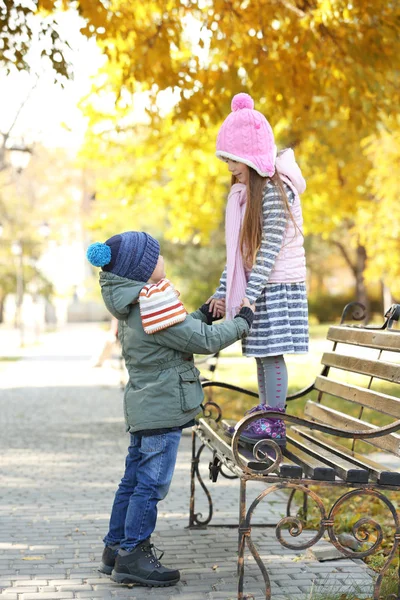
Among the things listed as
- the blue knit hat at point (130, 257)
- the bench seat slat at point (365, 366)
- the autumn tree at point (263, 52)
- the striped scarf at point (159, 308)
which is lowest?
the bench seat slat at point (365, 366)

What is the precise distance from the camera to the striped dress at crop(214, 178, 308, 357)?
15.4 ft

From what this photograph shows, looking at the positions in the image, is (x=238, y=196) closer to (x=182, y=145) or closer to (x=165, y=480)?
(x=165, y=480)

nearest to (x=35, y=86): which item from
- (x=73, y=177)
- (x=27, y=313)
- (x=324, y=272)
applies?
(x=324, y=272)

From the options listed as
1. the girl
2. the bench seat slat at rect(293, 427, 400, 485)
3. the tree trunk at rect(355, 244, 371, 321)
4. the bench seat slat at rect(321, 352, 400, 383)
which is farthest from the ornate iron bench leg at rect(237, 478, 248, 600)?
the tree trunk at rect(355, 244, 371, 321)

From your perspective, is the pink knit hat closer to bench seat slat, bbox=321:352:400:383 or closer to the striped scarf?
the striped scarf

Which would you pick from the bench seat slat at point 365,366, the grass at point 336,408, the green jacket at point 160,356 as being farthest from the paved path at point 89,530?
the bench seat slat at point 365,366

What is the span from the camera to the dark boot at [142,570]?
4.49m

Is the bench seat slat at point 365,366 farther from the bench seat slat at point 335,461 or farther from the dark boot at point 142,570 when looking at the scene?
the dark boot at point 142,570

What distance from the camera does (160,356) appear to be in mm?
4500

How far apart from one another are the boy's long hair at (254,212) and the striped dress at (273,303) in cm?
2

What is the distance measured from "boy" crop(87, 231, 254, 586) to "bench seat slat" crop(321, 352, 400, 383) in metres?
0.70

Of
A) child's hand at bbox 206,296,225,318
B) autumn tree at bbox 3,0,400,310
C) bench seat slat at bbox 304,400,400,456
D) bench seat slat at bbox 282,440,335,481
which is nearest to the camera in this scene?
bench seat slat at bbox 282,440,335,481

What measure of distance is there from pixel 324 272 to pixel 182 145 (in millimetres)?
35184

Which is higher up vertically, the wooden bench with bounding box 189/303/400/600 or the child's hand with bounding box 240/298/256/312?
the child's hand with bounding box 240/298/256/312
